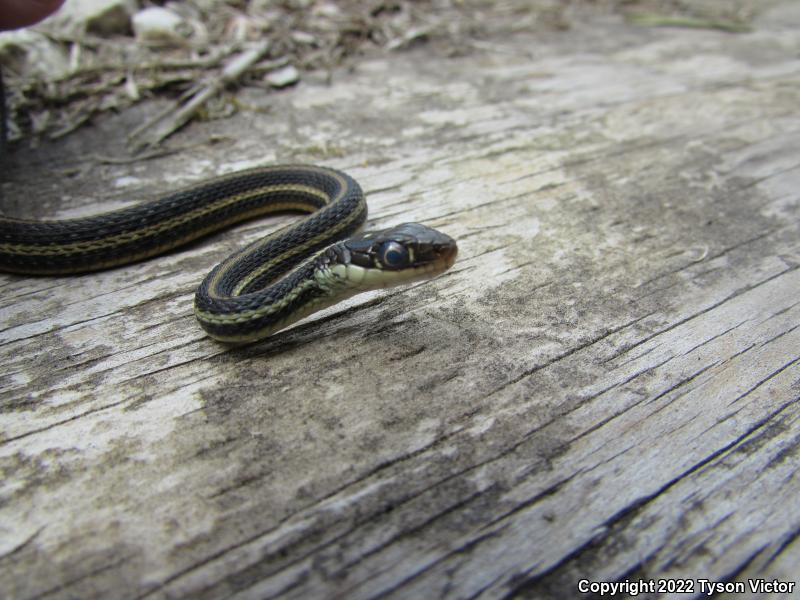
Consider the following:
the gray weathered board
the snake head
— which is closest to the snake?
the snake head

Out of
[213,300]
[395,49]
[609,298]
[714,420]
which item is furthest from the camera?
[395,49]

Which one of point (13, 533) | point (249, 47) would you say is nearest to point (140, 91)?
point (249, 47)

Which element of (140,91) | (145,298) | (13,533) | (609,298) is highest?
(140,91)

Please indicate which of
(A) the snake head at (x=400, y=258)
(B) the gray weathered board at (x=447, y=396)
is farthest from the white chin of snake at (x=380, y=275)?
(B) the gray weathered board at (x=447, y=396)

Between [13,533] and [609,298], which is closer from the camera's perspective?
[13,533]

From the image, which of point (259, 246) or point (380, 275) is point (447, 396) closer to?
point (380, 275)

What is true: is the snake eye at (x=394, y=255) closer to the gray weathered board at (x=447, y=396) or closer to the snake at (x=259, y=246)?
the snake at (x=259, y=246)

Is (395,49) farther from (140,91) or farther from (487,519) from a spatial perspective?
(487,519)

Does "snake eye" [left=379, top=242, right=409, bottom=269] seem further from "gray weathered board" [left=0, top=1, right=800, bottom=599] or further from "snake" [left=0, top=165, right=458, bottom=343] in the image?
"gray weathered board" [left=0, top=1, right=800, bottom=599]
